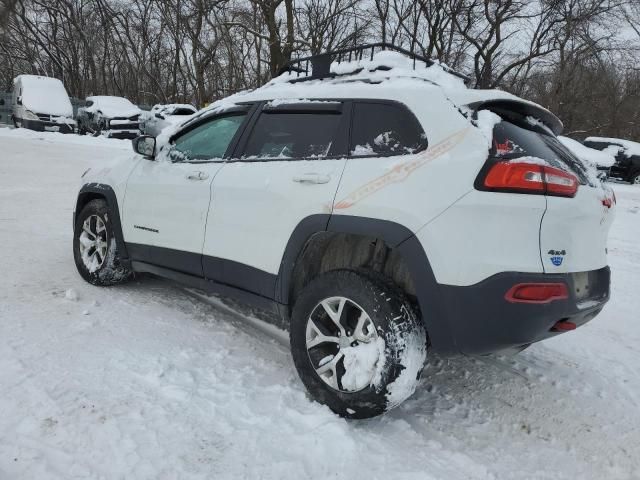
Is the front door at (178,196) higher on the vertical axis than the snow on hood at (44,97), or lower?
lower

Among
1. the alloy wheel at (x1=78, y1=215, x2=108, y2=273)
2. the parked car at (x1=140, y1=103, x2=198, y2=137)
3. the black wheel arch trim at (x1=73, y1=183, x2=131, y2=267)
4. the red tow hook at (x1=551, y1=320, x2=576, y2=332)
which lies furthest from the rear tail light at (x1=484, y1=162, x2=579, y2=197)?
the parked car at (x1=140, y1=103, x2=198, y2=137)

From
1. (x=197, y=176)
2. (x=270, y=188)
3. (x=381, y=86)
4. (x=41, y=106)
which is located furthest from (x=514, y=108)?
(x=41, y=106)

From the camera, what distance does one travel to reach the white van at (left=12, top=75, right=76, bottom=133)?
18.3 metres

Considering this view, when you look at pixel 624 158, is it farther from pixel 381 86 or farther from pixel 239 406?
pixel 239 406

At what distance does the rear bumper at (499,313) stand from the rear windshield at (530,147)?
0.54 m

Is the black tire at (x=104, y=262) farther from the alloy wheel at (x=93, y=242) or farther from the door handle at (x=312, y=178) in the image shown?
the door handle at (x=312, y=178)

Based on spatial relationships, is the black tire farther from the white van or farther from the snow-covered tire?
the white van

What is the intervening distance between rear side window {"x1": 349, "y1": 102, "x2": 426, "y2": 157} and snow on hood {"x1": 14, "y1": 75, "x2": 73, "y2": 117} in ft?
62.2

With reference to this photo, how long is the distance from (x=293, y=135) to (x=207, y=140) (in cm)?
86

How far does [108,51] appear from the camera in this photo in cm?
3819

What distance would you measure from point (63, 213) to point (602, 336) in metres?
6.51

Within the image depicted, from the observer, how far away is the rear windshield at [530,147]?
237cm

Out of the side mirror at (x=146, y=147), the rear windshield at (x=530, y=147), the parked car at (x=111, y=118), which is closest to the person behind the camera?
the rear windshield at (x=530, y=147)

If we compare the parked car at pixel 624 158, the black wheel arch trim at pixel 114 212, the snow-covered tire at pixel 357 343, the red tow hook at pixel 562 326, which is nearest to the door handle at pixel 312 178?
the snow-covered tire at pixel 357 343
